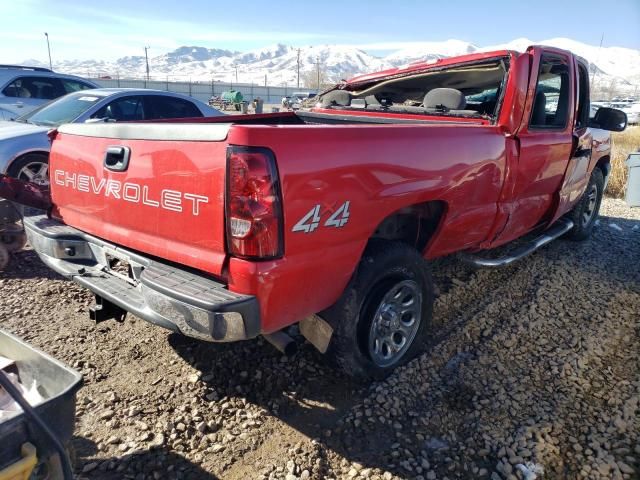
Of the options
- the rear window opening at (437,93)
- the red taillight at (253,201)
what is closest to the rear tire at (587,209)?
the rear window opening at (437,93)

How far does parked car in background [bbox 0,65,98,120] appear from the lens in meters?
8.22

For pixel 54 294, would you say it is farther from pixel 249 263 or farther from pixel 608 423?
pixel 608 423

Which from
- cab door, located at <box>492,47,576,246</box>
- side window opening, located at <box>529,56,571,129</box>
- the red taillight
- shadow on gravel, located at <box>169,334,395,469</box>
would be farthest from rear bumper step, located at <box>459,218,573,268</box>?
the red taillight

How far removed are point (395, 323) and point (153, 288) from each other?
1.49m

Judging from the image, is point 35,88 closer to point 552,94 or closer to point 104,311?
point 104,311

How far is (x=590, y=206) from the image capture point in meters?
6.02

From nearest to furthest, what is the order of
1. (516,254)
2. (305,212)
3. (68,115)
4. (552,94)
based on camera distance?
(305,212) < (516,254) < (552,94) < (68,115)

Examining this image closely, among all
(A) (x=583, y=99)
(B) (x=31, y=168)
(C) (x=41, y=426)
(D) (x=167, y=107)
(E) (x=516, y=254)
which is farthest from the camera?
(D) (x=167, y=107)

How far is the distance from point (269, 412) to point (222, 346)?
747mm

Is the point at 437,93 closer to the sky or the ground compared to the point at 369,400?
closer to the sky

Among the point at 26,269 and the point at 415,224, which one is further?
the point at 26,269

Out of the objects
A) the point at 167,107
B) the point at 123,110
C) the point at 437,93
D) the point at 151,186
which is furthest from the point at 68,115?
the point at 437,93

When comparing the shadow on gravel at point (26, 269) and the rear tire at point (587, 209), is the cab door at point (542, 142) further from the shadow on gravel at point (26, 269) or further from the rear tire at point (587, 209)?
the shadow on gravel at point (26, 269)

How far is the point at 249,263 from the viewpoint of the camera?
2.04 meters
